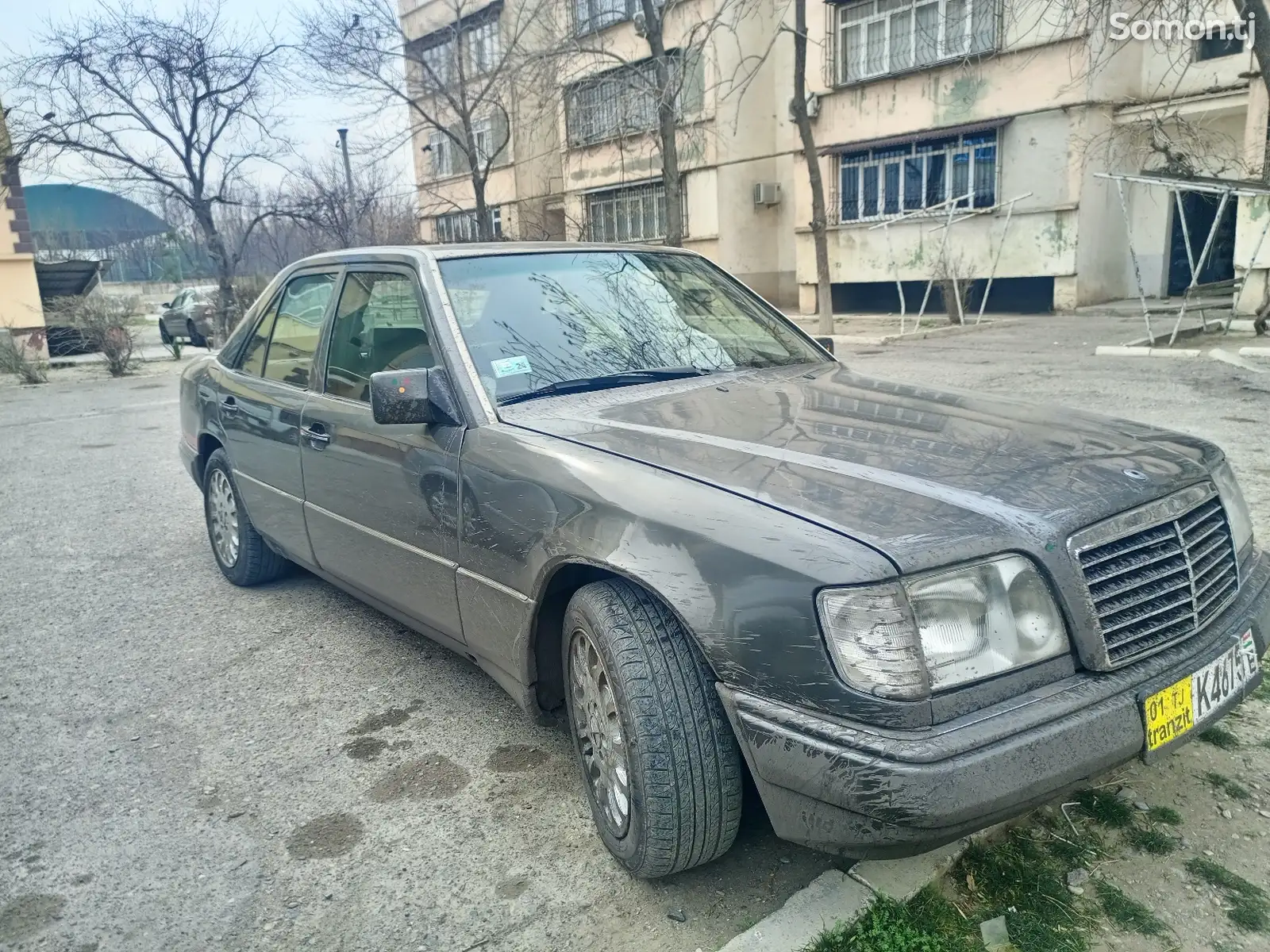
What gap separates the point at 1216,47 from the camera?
1684cm

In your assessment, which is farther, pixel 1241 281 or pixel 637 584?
pixel 1241 281

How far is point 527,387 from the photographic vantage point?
294 centimetres

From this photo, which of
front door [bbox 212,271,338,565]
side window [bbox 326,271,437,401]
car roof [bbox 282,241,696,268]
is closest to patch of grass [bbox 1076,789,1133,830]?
side window [bbox 326,271,437,401]

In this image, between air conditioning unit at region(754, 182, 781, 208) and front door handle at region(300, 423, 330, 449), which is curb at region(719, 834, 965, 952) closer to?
front door handle at region(300, 423, 330, 449)

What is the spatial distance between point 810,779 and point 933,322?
1677cm

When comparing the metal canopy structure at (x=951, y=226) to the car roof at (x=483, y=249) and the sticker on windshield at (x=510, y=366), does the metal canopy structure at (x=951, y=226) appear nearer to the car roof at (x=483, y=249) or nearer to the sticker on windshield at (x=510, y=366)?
the car roof at (x=483, y=249)

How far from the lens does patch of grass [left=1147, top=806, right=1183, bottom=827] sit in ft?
8.14

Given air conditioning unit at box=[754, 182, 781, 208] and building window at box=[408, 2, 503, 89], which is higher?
building window at box=[408, 2, 503, 89]

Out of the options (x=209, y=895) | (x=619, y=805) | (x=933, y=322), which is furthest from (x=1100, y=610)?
(x=933, y=322)

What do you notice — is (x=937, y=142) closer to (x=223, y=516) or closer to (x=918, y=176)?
(x=918, y=176)

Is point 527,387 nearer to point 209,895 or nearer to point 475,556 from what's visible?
point 475,556

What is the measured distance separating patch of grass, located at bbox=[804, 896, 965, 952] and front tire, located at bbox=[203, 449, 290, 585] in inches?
132

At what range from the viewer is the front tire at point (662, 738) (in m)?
2.13

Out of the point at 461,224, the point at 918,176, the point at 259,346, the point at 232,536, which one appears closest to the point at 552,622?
the point at 259,346
